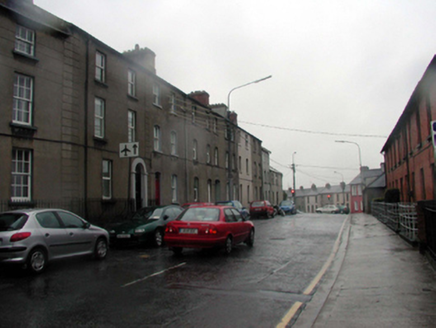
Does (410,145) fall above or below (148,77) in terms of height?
below

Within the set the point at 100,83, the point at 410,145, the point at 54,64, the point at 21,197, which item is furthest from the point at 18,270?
the point at 410,145

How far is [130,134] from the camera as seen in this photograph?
72.3 ft

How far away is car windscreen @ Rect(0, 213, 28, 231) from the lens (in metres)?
8.55

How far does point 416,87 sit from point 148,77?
15.0m

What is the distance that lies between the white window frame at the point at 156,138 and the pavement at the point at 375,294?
52.7ft

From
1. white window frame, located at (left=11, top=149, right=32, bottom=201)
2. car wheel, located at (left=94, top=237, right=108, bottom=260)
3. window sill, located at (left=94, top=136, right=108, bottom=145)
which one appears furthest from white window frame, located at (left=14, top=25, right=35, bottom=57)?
car wheel, located at (left=94, top=237, right=108, bottom=260)

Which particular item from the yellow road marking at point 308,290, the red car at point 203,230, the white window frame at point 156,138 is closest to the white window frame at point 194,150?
the white window frame at point 156,138

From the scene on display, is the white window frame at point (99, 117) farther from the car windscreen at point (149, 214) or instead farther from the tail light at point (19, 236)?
the tail light at point (19, 236)

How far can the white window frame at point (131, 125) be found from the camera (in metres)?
21.9

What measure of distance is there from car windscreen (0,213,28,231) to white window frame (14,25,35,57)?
29.1ft

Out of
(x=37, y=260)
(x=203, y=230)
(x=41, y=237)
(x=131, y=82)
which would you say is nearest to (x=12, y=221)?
(x=41, y=237)

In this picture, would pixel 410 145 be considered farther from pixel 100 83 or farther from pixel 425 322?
pixel 425 322

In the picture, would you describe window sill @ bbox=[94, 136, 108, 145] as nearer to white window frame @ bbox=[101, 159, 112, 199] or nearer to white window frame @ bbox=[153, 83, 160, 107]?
white window frame @ bbox=[101, 159, 112, 199]

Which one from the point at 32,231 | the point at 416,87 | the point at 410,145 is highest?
the point at 416,87
